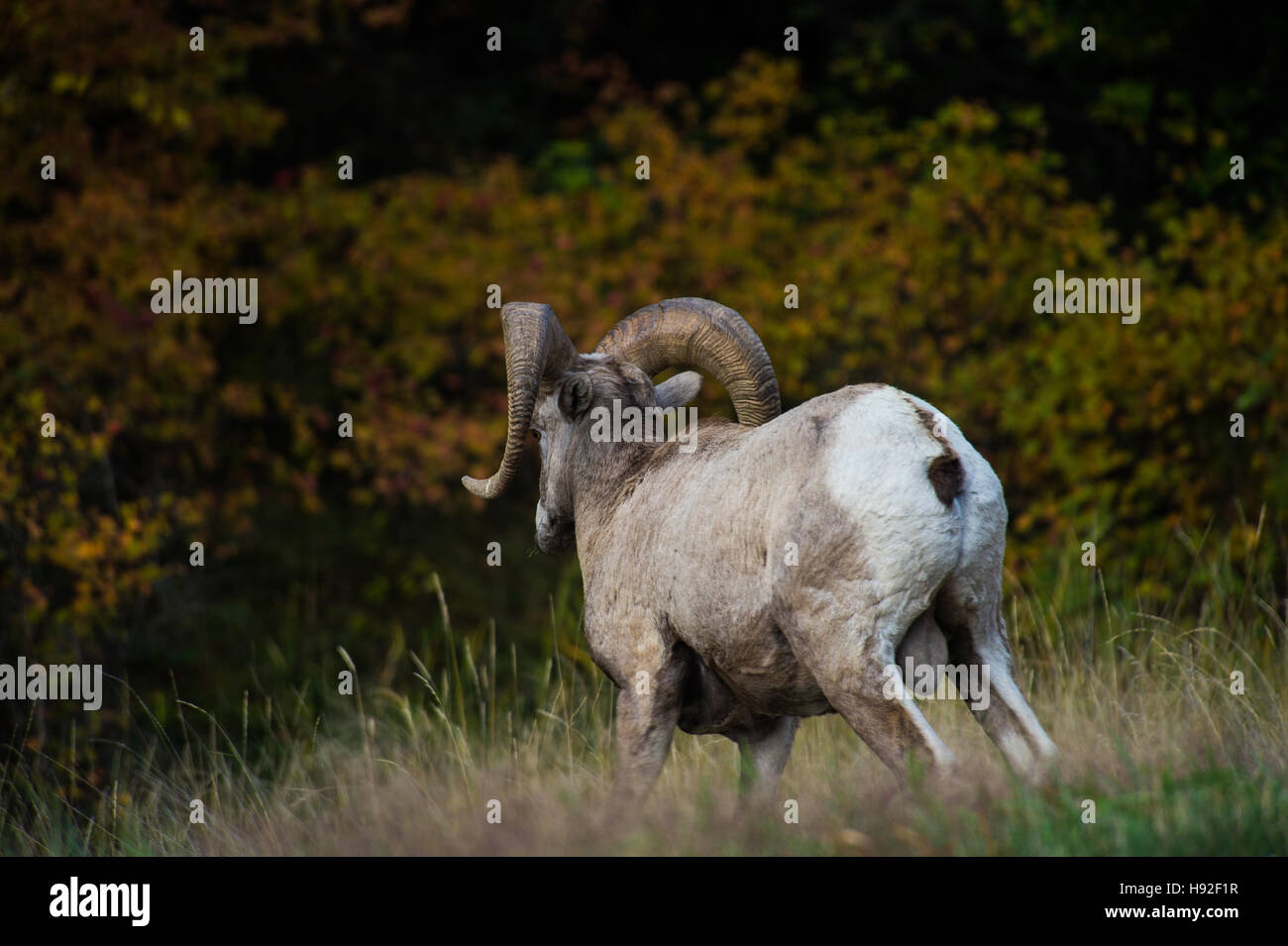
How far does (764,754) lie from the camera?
5.73 meters

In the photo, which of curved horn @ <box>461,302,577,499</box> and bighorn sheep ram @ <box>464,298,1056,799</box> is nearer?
bighorn sheep ram @ <box>464,298,1056,799</box>

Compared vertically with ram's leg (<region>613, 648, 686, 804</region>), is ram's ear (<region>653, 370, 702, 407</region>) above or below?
above

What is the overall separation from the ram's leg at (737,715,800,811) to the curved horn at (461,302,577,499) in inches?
55.2

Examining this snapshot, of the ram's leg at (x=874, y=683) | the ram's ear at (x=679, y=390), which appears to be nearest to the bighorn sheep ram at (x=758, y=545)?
the ram's leg at (x=874, y=683)

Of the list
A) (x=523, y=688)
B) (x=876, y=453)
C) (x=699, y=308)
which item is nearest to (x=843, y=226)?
(x=523, y=688)

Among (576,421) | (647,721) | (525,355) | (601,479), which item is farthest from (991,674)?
(525,355)

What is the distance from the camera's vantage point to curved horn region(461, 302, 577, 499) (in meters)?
5.61

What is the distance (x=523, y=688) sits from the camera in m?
12.8

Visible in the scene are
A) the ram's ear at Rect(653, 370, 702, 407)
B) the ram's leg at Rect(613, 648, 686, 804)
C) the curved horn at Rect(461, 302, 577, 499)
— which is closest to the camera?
the ram's leg at Rect(613, 648, 686, 804)

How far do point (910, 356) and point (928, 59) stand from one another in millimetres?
4661

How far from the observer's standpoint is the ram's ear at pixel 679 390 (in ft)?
20.5

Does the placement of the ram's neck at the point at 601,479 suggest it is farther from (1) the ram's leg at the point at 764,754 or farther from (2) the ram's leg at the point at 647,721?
(1) the ram's leg at the point at 764,754

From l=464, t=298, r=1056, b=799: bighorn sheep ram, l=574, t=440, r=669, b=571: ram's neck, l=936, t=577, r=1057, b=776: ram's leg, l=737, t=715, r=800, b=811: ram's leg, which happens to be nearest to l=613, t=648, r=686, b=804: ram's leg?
l=464, t=298, r=1056, b=799: bighorn sheep ram

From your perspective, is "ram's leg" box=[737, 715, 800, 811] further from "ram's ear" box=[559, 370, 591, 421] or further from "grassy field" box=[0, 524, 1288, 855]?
"ram's ear" box=[559, 370, 591, 421]
